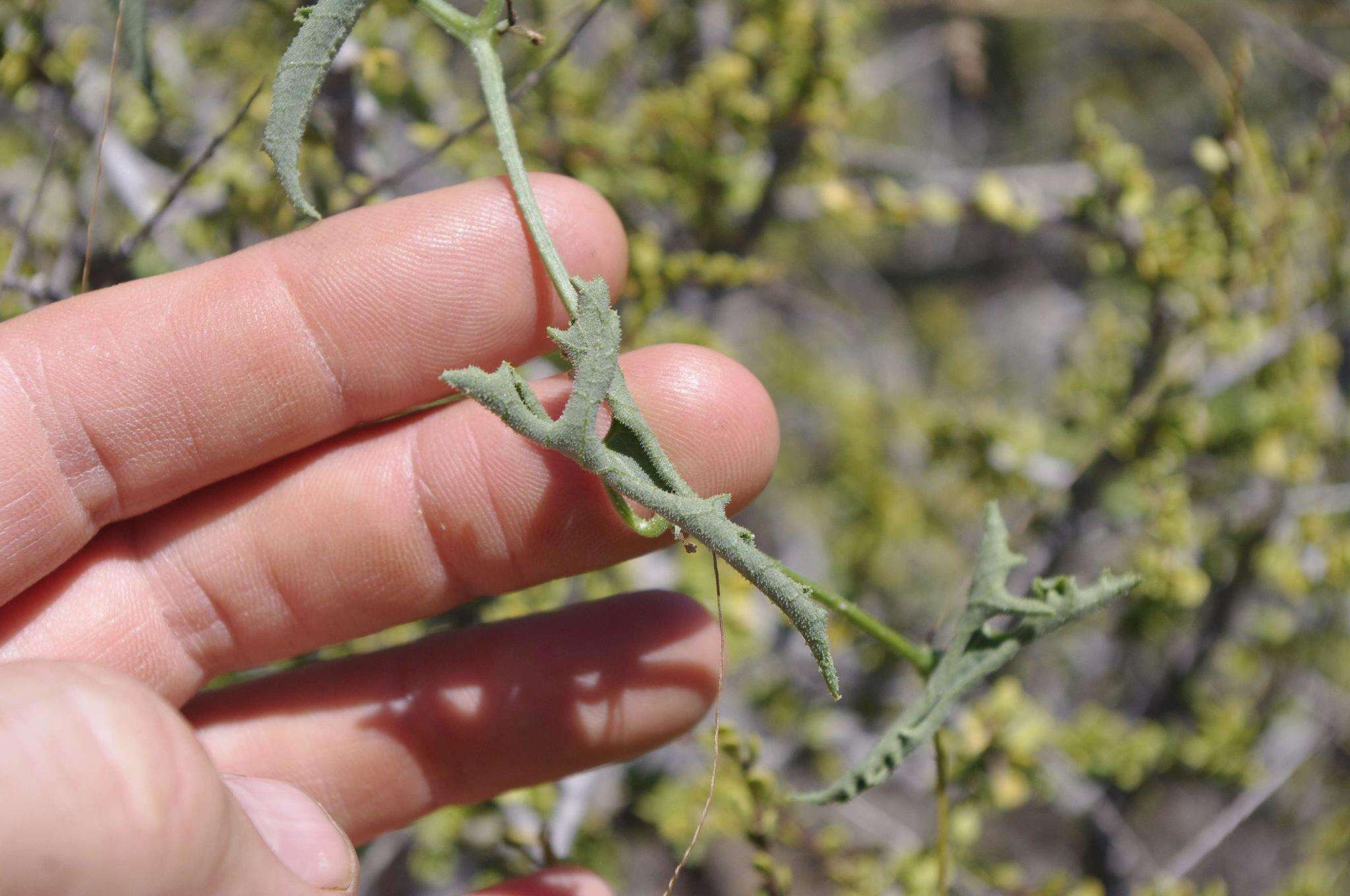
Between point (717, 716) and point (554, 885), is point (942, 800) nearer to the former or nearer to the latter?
point (717, 716)

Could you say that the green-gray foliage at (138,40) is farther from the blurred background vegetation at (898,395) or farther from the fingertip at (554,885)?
the fingertip at (554,885)

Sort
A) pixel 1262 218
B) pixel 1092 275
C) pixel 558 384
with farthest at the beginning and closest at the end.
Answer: pixel 1092 275 → pixel 1262 218 → pixel 558 384

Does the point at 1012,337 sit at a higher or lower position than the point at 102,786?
lower

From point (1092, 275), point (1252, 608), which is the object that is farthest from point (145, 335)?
point (1092, 275)

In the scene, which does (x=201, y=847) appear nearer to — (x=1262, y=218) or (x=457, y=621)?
(x=457, y=621)

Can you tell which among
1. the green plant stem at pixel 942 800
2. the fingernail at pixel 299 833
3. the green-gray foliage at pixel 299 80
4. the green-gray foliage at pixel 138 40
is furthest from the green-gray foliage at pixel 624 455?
the fingernail at pixel 299 833

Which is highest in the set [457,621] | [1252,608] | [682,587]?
[457,621]

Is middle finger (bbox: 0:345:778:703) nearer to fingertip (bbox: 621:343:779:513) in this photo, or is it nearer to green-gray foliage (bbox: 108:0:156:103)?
fingertip (bbox: 621:343:779:513)
